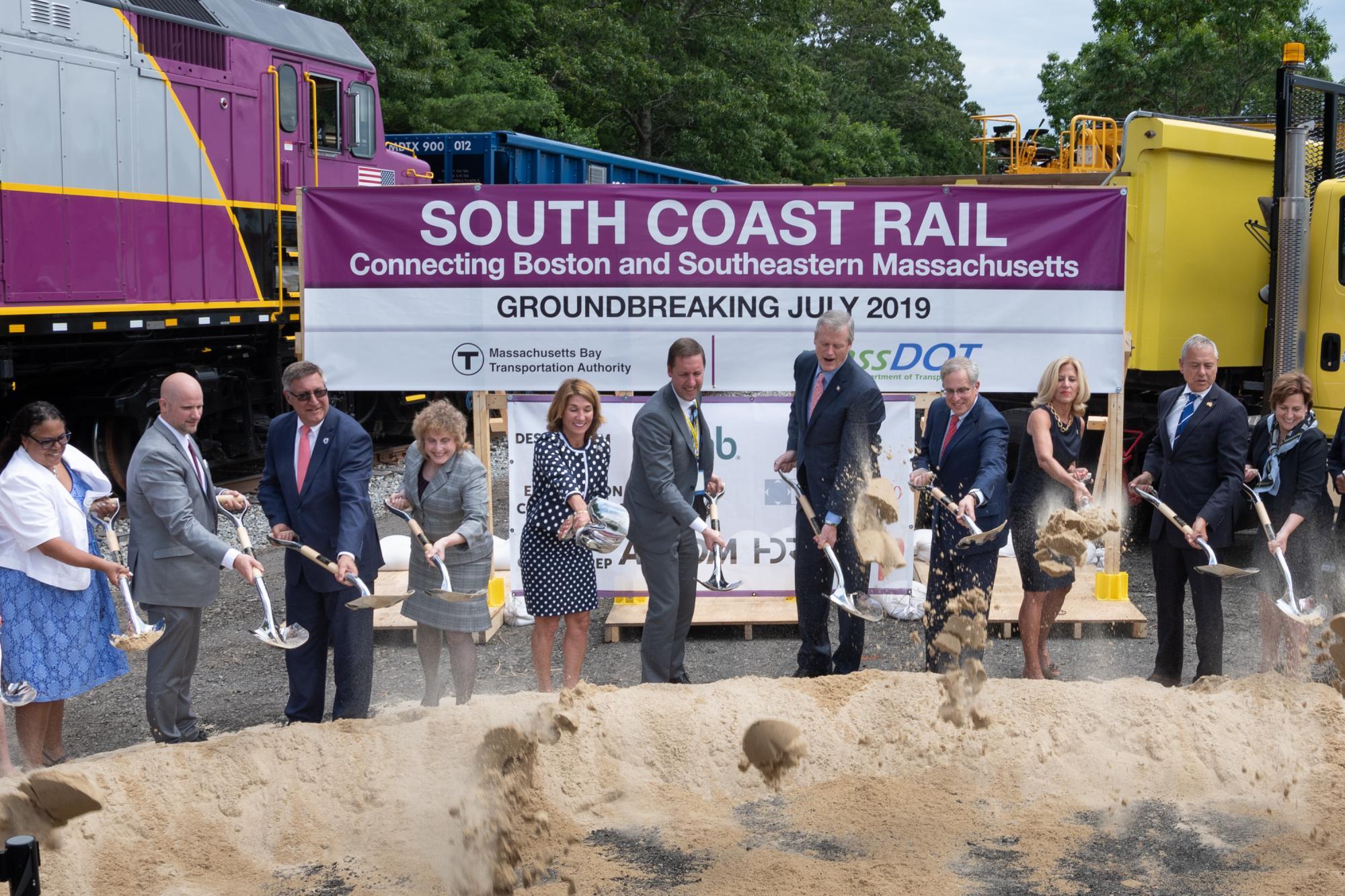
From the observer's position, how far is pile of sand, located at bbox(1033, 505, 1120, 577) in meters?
6.69

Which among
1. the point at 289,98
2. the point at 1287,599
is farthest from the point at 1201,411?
the point at 289,98

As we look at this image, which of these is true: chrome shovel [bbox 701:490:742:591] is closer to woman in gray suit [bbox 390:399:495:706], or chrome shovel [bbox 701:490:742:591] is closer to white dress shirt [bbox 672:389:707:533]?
white dress shirt [bbox 672:389:707:533]

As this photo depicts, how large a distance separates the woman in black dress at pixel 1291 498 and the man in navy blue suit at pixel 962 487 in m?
1.24

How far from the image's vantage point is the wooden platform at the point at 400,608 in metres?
7.91

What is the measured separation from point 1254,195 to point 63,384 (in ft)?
32.2

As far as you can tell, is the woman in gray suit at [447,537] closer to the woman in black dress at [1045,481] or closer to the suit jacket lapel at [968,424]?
the suit jacket lapel at [968,424]

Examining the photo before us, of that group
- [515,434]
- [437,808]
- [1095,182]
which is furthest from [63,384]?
[1095,182]

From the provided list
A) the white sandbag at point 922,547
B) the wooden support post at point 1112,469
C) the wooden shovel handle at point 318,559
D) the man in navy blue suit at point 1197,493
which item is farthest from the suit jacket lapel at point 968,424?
the wooden shovel handle at point 318,559

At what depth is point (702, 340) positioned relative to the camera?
330 inches

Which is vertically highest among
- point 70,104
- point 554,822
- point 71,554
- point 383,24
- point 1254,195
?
point 383,24

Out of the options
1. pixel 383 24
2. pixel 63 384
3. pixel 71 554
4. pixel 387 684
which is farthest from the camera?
pixel 383 24

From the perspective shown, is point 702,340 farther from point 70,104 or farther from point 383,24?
point 383,24

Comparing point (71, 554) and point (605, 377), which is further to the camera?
point (605, 377)

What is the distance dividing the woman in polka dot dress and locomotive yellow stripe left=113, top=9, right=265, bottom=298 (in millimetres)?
7245
